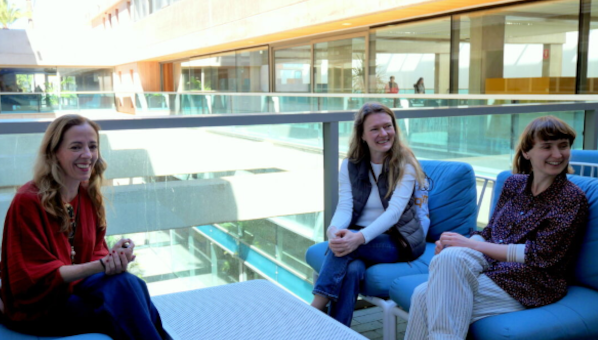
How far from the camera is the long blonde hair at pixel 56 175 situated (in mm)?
2406

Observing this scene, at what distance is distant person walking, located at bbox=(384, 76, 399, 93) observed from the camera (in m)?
14.5

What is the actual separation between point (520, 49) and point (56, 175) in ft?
31.6

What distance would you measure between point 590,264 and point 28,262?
93.2 inches

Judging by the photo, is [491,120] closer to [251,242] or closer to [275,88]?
[251,242]

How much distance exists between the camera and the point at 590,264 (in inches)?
109

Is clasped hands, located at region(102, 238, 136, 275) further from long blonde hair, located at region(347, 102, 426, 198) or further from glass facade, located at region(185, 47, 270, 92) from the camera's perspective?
glass facade, located at region(185, 47, 270, 92)

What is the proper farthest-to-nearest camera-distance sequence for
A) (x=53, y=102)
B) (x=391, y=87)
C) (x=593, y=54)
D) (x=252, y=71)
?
(x=53, y=102) < (x=252, y=71) < (x=391, y=87) < (x=593, y=54)

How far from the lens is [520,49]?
34.8 ft

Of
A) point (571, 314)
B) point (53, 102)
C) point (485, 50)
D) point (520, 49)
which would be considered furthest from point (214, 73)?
point (571, 314)

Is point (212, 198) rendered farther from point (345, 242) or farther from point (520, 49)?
point (520, 49)

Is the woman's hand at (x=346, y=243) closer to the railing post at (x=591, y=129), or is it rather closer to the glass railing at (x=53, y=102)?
the railing post at (x=591, y=129)

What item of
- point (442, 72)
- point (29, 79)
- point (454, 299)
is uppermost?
point (29, 79)

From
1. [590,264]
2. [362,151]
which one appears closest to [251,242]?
[362,151]

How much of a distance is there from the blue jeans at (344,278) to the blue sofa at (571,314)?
1.26ft
